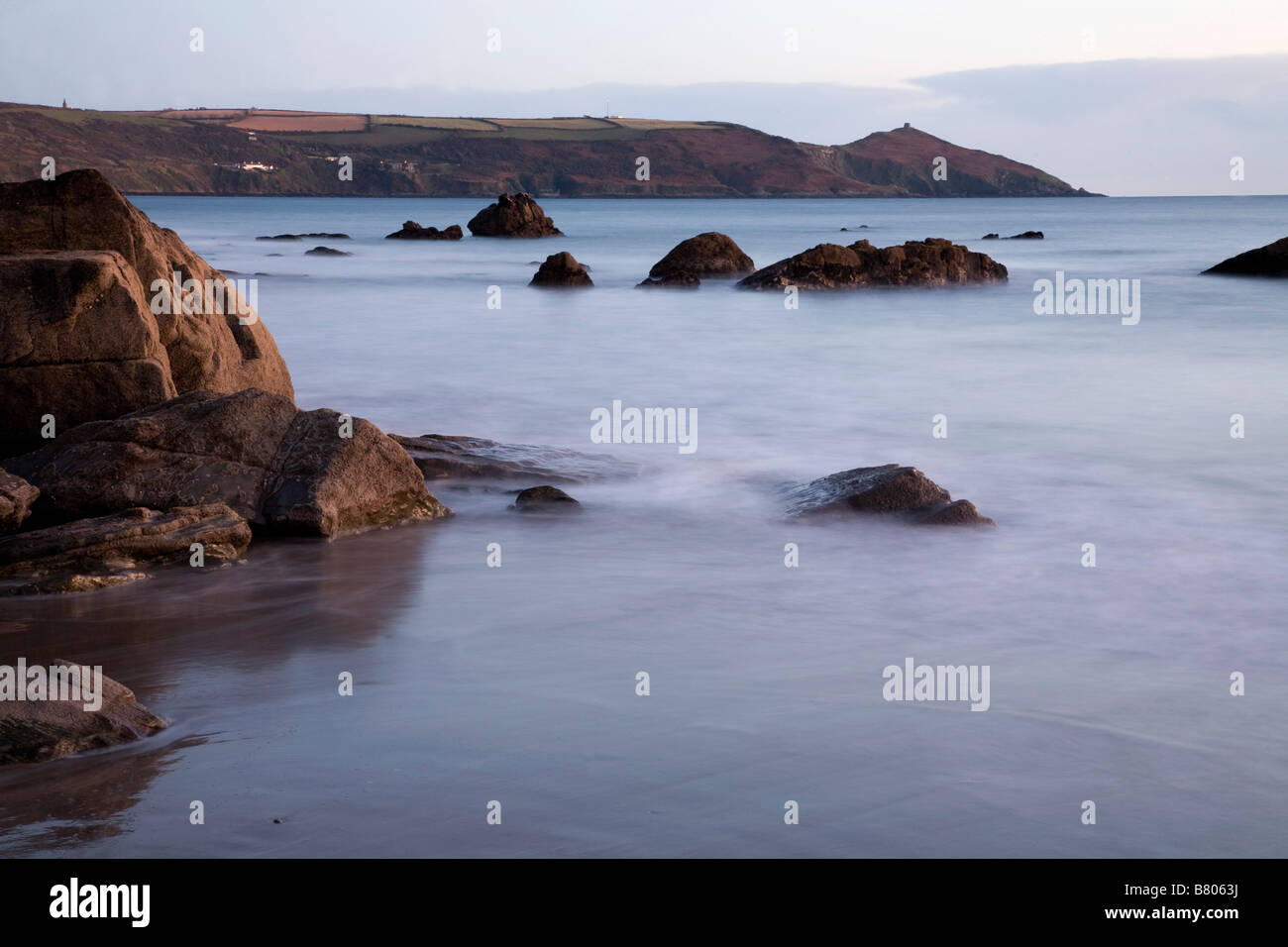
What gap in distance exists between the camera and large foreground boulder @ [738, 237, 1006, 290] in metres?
30.2

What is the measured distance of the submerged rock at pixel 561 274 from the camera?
32.7 metres

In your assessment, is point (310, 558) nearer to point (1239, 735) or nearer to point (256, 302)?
point (1239, 735)

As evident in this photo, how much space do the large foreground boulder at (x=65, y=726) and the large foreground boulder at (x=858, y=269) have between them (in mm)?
25806

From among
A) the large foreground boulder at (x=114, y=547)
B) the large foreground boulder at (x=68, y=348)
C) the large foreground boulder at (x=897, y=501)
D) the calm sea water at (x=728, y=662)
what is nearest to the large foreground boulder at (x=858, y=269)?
the calm sea water at (x=728, y=662)

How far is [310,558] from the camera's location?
297 inches

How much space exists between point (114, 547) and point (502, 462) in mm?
3642

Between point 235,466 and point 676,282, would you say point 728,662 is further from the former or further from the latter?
point 676,282

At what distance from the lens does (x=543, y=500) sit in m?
9.17

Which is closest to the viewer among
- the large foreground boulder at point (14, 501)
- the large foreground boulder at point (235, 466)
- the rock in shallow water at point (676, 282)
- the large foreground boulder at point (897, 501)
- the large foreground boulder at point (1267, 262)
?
the large foreground boulder at point (14, 501)

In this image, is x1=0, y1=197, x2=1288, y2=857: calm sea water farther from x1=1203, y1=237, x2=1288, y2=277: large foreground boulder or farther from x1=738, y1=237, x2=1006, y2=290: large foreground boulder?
x1=1203, y1=237, x2=1288, y2=277: large foreground boulder

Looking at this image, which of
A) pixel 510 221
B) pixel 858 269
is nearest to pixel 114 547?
pixel 858 269

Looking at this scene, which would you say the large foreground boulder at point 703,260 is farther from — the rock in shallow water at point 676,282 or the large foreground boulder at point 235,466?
the large foreground boulder at point 235,466

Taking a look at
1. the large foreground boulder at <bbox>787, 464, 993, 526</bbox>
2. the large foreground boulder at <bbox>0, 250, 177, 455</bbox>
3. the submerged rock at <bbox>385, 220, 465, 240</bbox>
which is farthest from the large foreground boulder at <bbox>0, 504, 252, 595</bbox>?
the submerged rock at <bbox>385, 220, 465, 240</bbox>

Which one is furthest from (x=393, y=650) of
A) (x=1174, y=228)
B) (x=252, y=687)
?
(x=1174, y=228)
